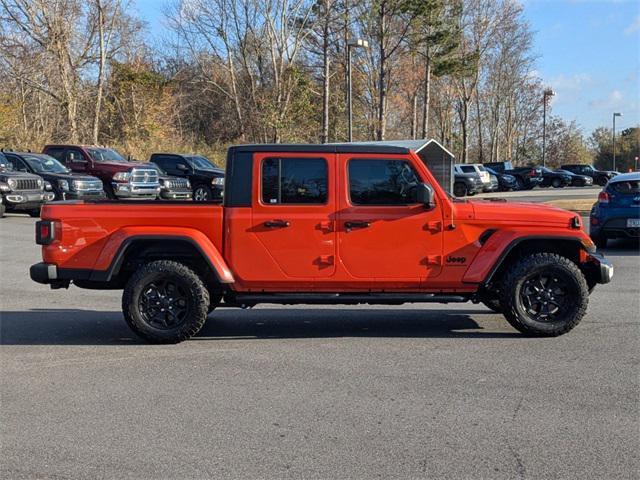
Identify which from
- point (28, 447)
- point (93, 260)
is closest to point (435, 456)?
point (28, 447)

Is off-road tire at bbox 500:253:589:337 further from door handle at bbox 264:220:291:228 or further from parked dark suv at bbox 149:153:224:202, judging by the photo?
parked dark suv at bbox 149:153:224:202

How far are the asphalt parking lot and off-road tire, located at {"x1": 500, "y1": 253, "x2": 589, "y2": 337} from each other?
Result: 0.17 metres

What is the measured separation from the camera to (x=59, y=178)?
21.6 m

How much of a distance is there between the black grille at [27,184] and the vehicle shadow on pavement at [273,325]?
40.6ft

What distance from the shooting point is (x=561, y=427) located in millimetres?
4727

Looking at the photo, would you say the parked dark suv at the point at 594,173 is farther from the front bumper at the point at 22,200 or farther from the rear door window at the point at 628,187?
the front bumper at the point at 22,200

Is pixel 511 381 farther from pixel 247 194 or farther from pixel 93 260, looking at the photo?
pixel 93 260

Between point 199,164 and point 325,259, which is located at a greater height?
point 199,164

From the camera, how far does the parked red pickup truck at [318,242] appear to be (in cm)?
691

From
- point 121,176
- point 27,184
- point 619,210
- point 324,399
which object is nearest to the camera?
point 324,399

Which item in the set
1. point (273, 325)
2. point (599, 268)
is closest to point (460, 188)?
point (273, 325)

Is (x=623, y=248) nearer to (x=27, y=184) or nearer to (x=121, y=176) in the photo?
(x=27, y=184)

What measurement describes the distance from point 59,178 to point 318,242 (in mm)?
16674

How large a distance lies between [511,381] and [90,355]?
Result: 3782 millimetres
